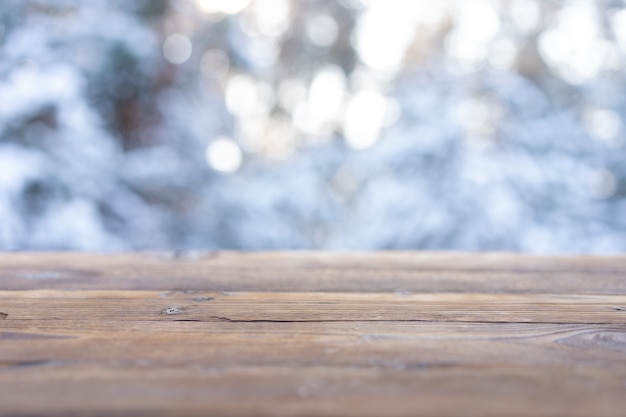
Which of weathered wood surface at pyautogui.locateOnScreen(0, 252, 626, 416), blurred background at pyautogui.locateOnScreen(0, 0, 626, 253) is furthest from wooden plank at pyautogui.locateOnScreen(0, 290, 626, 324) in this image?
blurred background at pyautogui.locateOnScreen(0, 0, 626, 253)

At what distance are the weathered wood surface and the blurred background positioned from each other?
3.74 ft

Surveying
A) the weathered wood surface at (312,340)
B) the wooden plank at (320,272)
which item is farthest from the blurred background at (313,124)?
the weathered wood surface at (312,340)

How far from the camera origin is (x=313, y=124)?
100.0 inches

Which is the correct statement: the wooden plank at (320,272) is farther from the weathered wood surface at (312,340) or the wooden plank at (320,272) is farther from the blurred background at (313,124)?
the blurred background at (313,124)

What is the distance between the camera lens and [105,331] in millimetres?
489

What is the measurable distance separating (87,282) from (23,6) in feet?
5.25

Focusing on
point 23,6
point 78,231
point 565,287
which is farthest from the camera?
point 23,6

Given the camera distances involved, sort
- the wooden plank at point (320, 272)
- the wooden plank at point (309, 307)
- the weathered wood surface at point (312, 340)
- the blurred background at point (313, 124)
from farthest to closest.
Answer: the blurred background at point (313, 124), the wooden plank at point (320, 272), the wooden plank at point (309, 307), the weathered wood surface at point (312, 340)

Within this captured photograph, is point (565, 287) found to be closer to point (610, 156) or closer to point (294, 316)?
point (294, 316)

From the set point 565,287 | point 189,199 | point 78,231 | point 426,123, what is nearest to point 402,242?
point 426,123

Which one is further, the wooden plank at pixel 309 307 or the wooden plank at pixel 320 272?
the wooden plank at pixel 320 272

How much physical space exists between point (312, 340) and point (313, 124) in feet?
6.98

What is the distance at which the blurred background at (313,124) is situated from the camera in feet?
5.95

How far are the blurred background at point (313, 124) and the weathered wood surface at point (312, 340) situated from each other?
1.14 meters
